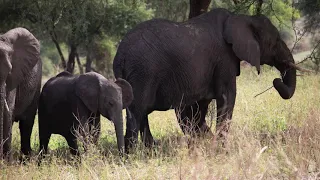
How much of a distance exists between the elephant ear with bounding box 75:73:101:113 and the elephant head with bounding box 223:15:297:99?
2.35m

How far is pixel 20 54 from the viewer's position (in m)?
7.73

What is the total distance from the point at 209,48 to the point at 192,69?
0.42 m

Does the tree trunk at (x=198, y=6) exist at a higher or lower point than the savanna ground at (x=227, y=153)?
higher

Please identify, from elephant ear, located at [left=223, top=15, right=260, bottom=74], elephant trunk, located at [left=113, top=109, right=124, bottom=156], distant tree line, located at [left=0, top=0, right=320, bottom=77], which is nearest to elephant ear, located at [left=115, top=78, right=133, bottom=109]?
elephant trunk, located at [left=113, top=109, right=124, bottom=156]

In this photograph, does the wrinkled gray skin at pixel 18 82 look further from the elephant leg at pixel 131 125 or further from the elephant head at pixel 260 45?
the elephant head at pixel 260 45

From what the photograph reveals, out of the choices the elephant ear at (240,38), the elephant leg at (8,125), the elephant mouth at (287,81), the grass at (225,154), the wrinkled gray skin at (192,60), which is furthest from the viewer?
the elephant mouth at (287,81)

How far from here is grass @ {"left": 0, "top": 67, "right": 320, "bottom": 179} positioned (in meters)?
5.19

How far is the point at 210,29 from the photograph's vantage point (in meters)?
9.25

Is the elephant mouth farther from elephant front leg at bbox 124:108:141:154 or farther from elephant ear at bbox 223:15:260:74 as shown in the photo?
elephant front leg at bbox 124:108:141:154

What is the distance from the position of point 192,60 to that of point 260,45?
1.35m

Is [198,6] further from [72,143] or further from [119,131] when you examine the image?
[119,131]

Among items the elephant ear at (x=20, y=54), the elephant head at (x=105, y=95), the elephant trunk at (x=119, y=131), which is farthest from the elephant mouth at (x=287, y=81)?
the elephant ear at (x=20, y=54)

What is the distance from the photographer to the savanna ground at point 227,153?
17.1 ft

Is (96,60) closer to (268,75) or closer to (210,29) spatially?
(268,75)
